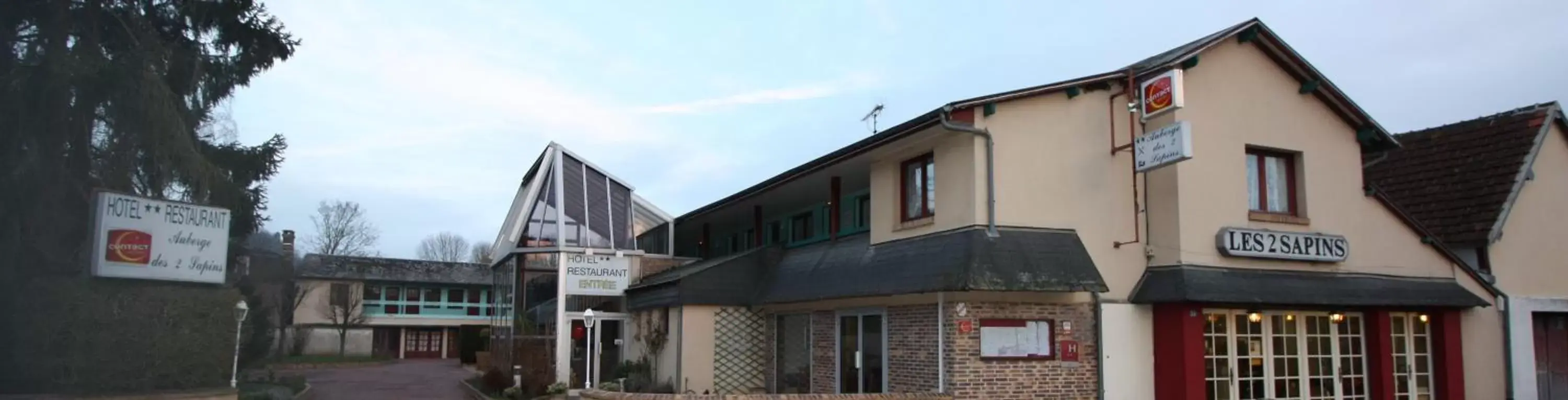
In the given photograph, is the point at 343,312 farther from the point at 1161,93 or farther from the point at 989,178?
the point at 1161,93

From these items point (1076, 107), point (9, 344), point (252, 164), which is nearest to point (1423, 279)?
point (1076, 107)

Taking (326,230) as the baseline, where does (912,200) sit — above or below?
below

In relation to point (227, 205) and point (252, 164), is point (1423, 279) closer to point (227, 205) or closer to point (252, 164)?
point (227, 205)

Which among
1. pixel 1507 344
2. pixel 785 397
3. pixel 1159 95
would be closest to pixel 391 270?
pixel 785 397

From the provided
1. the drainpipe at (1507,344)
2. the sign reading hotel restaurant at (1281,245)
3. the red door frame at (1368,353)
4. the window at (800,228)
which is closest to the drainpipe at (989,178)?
the red door frame at (1368,353)

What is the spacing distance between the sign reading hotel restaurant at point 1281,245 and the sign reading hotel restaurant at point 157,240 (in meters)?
15.0

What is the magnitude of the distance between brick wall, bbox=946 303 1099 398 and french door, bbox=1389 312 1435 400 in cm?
492

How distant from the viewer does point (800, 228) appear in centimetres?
2202

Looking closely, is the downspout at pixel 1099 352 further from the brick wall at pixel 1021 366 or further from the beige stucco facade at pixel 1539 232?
the beige stucco facade at pixel 1539 232

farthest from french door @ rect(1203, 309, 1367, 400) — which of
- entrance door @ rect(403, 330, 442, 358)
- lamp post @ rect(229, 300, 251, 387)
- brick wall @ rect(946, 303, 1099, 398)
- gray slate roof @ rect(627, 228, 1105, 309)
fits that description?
entrance door @ rect(403, 330, 442, 358)

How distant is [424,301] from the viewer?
53281 millimetres

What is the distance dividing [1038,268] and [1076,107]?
252 centimetres

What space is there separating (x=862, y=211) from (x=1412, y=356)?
8517 millimetres

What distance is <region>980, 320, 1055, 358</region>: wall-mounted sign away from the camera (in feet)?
45.0
